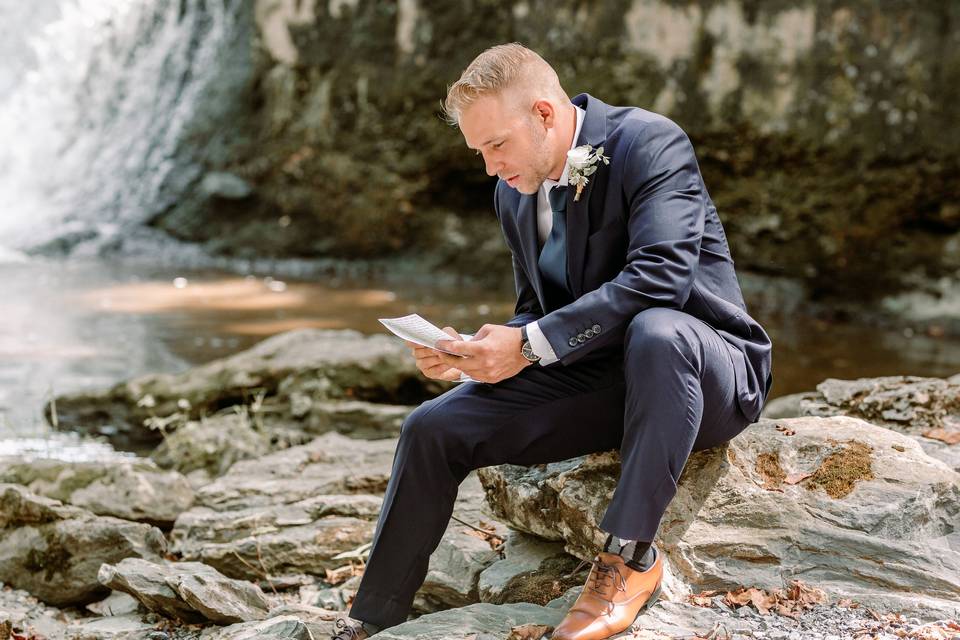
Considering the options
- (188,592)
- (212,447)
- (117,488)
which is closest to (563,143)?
(188,592)

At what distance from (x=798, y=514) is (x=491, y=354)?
3.07 feet

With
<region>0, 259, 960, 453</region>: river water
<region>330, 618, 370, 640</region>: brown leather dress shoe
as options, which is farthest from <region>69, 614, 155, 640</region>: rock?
<region>0, 259, 960, 453</region>: river water

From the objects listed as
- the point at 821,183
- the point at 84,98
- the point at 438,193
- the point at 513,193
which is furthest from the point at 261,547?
the point at 84,98

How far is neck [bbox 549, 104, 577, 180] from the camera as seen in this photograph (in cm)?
278

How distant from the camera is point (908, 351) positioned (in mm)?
7789

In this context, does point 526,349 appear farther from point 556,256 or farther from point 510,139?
point 510,139

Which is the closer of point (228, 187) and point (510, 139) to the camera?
point (510, 139)

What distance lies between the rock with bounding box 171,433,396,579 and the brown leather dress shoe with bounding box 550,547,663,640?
4.70ft

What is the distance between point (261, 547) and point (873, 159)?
24.4 feet

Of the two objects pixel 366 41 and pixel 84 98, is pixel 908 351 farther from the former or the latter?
pixel 84 98

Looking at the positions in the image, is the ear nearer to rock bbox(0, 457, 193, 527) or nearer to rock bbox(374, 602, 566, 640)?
rock bbox(374, 602, 566, 640)

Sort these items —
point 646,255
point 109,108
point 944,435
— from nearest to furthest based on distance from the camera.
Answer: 1. point 646,255
2. point 944,435
3. point 109,108

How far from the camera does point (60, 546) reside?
3.68m

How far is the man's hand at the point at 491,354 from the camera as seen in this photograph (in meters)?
2.56
